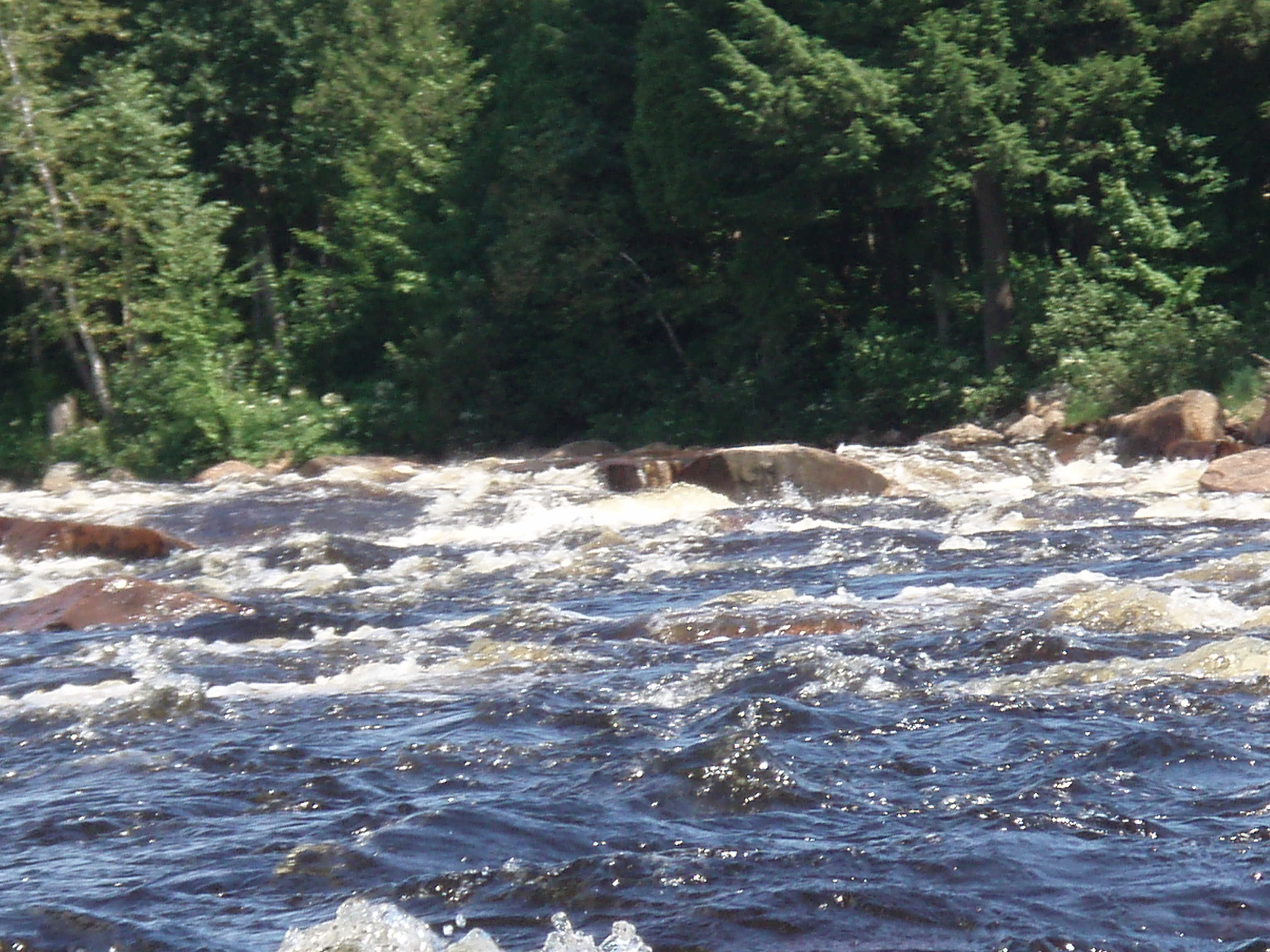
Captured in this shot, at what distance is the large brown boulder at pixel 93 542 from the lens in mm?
11992

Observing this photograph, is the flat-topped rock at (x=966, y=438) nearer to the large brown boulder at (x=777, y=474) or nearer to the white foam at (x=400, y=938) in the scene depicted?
the large brown boulder at (x=777, y=474)

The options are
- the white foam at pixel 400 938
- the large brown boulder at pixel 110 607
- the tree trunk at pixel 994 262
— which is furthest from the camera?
the tree trunk at pixel 994 262

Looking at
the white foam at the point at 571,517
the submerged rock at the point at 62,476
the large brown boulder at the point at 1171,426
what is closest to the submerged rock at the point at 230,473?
the submerged rock at the point at 62,476

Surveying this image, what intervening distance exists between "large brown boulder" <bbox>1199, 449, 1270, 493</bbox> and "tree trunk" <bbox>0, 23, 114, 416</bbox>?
54.2 feet

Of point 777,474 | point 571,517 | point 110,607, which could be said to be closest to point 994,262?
point 777,474

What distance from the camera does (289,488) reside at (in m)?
15.8

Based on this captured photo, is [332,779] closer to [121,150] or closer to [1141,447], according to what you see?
[1141,447]

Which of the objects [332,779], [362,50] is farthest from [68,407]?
[332,779]

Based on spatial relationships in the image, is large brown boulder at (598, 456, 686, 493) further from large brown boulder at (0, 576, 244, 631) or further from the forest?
large brown boulder at (0, 576, 244, 631)

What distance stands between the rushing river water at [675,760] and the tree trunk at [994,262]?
9081mm

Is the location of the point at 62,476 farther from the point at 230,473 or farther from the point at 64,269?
the point at 230,473

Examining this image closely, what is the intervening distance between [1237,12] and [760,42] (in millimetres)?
5284

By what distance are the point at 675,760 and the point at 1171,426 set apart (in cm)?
1031

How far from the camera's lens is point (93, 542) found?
12203 millimetres
